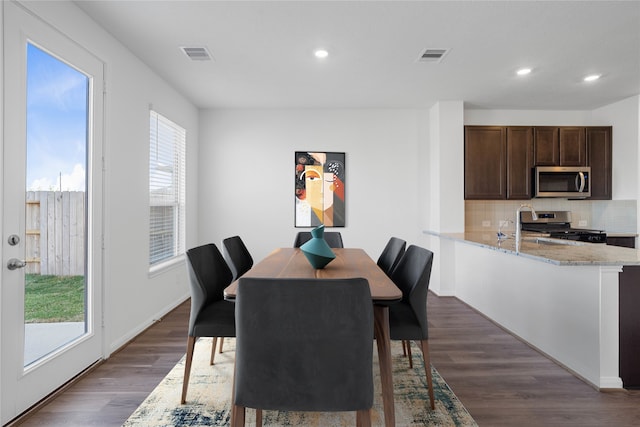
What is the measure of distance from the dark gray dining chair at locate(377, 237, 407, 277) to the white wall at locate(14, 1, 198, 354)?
7.45ft

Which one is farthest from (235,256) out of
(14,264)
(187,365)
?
(14,264)

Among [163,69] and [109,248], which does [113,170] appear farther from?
[163,69]

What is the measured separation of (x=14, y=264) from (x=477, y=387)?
287cm

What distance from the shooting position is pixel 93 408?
2107 millimetres

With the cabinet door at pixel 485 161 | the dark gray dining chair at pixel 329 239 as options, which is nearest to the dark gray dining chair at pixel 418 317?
the dark gray dining chair at pixel 329 239

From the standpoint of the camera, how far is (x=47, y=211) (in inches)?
87.3

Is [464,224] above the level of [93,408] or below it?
above

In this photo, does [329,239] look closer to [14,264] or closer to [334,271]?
[334,271]

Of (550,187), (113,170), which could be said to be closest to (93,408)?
(113,170)

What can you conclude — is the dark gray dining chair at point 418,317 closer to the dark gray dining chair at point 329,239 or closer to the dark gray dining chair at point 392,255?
the dark gray dining chair at point 392,255

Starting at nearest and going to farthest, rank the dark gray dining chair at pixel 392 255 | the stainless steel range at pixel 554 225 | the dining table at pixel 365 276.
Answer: the dining table at pixel 365 276, the dark gray dining chair at pixel 392 255, the stainless steel range at pixel 554 225

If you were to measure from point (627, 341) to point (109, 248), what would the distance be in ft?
12.6

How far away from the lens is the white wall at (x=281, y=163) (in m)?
5.07

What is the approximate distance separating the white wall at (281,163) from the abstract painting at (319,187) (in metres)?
0.10
